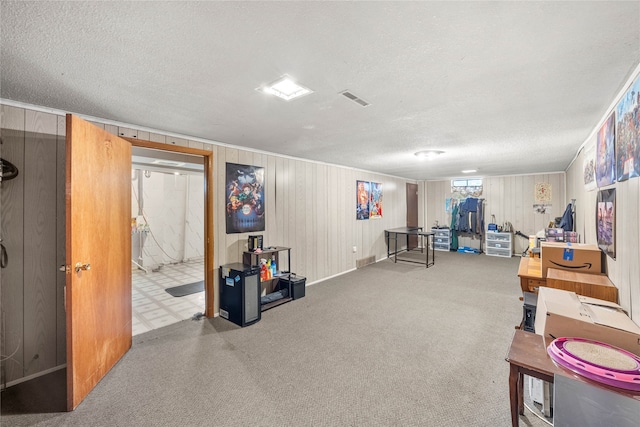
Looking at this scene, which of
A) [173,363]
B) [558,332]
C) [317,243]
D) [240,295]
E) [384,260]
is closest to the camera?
[558,332]

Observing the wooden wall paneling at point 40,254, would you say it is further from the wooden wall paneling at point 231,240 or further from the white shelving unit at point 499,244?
the white shelving unit at point 499,244

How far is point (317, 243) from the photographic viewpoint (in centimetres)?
514

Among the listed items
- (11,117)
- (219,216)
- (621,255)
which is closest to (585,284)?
(621,255)

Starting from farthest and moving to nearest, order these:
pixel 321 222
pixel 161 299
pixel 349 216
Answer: pixel 349 216 < pixel 321 222 < pixel 161 299

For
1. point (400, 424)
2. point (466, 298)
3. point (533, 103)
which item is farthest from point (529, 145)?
point (400, 424)

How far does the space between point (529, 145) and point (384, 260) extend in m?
4.09

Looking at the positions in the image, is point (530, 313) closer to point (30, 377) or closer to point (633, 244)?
point (633, 244)

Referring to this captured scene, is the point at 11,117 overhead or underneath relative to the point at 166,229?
overhead

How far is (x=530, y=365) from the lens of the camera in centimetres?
143

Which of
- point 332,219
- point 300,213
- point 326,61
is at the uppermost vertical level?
point 326,61

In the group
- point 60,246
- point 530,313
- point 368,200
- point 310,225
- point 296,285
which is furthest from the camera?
point 368,200

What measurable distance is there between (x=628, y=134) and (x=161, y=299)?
221 inches

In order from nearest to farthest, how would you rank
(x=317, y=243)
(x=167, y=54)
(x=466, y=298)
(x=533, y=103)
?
(x=167, y=54)
(x=533, y=103)
(x=466, y=298)
(x=317, y=243)

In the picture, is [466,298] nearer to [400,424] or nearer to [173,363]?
[400,424]
